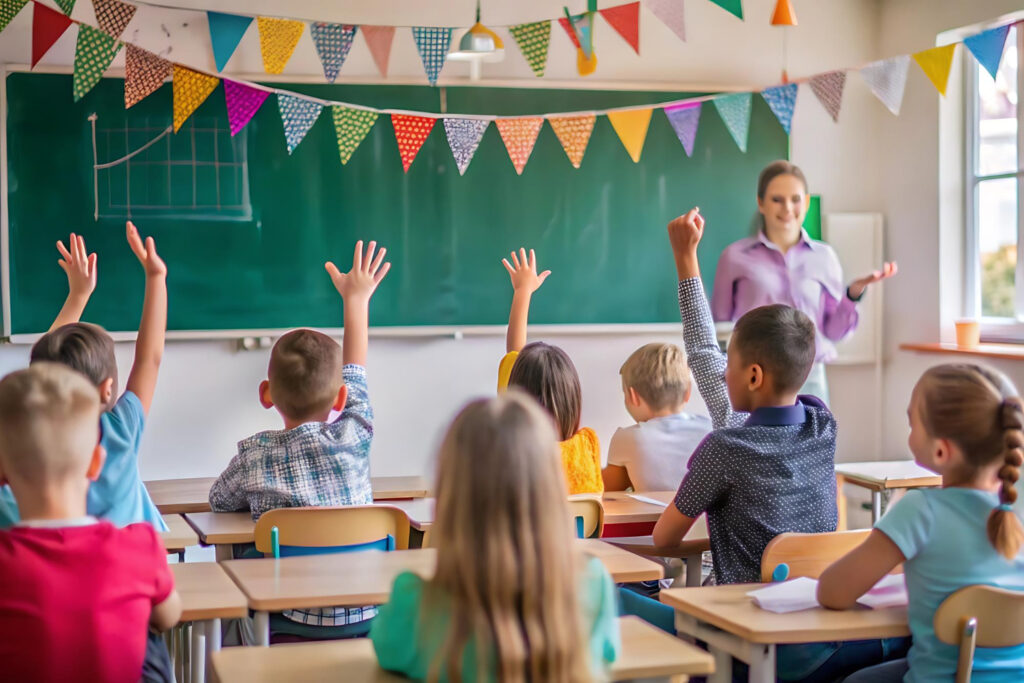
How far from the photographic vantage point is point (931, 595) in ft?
6.41

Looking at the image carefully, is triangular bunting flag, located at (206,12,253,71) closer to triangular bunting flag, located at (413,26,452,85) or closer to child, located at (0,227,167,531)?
triangular bunting flag, located at (413,26,452,85)

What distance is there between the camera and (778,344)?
2.56m

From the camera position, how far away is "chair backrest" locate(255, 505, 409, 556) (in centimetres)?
251

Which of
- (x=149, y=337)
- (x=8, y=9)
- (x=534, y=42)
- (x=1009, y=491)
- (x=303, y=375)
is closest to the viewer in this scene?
(x=1009, y=491)

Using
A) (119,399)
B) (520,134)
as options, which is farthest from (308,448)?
(520,134)

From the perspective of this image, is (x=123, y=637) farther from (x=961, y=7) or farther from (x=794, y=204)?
(x=961, y=7)

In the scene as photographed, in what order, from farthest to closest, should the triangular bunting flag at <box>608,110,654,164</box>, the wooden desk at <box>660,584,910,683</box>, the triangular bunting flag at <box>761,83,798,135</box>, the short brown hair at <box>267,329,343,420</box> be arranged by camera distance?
1. the triangular bunting flag at <box>608,110,654,164</box>
2. the triangular bunting flag at <box>761,83,798,135</box>
3. the short brown hair at <box>267,329,343,420</box>
4. the wooden desk at <box>660,584,910,683</box>

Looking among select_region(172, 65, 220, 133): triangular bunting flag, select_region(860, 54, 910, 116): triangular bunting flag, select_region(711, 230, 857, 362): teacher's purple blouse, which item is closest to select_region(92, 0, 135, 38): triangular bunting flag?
select_region(172, 65, 220, 133): triangular bunting flag

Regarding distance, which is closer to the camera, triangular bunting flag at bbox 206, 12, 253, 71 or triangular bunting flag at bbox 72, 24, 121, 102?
triangular bunting flag at bbox 72, 24, 121, 102

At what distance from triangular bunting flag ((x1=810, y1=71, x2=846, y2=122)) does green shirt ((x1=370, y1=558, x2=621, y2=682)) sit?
3.71 meters

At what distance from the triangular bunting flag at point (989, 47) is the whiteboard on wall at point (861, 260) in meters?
1.49

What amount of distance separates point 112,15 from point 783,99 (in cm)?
288

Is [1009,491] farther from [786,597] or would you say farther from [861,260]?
[861,260]

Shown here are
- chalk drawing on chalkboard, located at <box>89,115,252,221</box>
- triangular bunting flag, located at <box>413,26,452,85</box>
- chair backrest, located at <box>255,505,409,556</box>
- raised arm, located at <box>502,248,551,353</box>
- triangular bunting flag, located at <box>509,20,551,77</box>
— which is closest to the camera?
chair backrest, located at <box>255,505,409,556</box>
